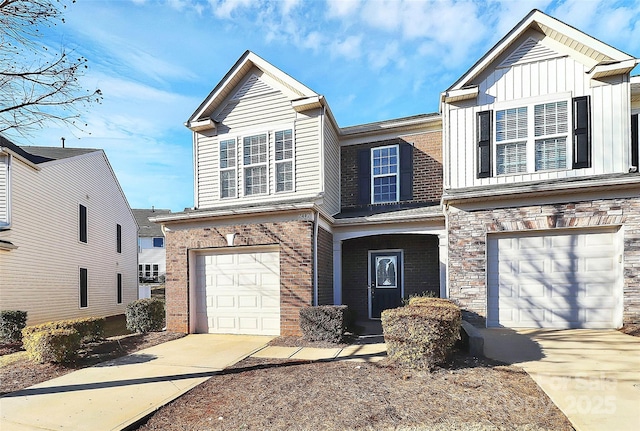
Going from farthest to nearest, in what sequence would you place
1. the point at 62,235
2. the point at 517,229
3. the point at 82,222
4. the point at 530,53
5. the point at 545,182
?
the point at 82,222 → the point at 62,235 → the point at 530,53 → the point at 517,229 → the point at 545,182

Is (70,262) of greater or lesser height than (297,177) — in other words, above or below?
below

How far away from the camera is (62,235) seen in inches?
599

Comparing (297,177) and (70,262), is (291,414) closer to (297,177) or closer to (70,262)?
(297,177)

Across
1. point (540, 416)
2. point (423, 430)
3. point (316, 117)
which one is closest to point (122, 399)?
point (423, 430)

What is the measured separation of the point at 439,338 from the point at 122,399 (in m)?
4.79

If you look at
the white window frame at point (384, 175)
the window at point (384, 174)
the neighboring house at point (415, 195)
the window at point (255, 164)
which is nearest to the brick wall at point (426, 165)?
the neighboring house at point (415, 195)

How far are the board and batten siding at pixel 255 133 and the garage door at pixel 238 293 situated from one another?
2170 millimetres

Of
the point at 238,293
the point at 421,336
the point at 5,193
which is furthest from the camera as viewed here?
the point at 5,193

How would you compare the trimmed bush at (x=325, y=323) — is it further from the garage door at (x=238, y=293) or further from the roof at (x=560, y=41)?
the roof at (x=560, y=41)

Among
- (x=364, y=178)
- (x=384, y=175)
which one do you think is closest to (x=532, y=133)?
(x=384, y=175)

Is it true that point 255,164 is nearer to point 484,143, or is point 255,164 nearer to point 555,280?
point 484,143

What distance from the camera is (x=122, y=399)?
5.11m

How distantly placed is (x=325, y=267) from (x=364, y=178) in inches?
139

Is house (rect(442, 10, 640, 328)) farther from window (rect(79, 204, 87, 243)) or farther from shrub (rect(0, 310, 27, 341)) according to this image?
window (rect(79, 204, 87, 243))
